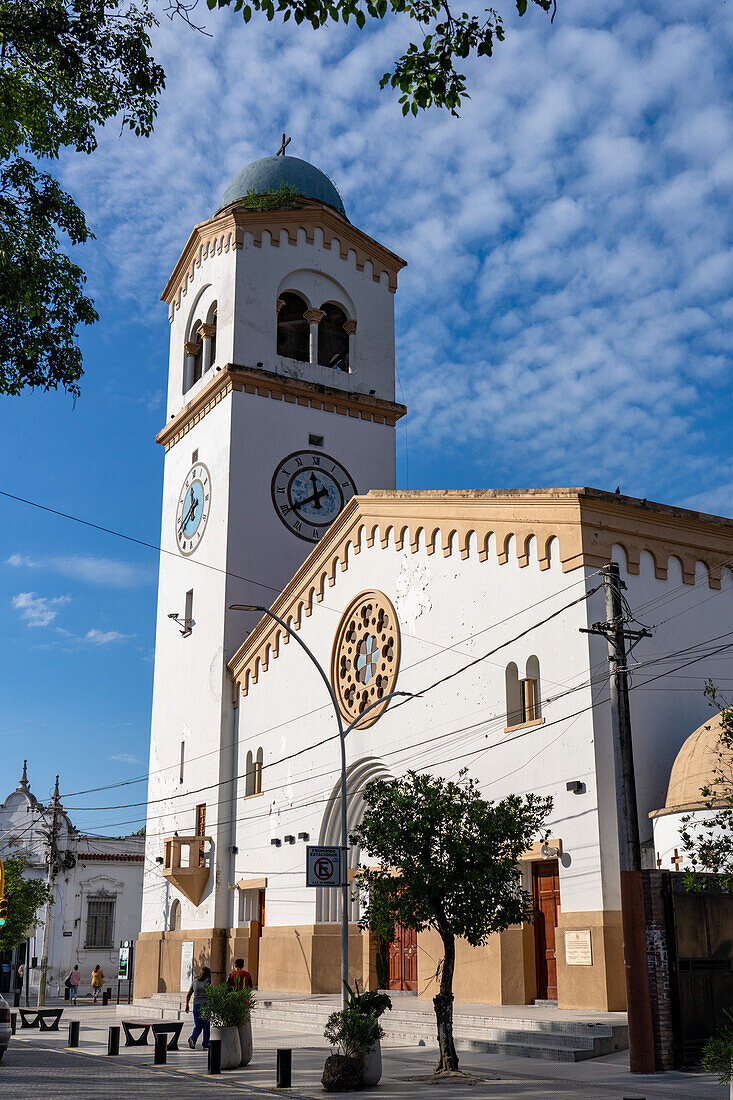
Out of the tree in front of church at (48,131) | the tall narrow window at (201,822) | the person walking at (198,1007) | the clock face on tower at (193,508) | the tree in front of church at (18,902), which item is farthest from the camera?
the tree in front of church at (18,902)

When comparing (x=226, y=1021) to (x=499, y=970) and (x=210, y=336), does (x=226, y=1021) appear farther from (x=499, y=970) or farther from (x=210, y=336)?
(x=210, y=336)

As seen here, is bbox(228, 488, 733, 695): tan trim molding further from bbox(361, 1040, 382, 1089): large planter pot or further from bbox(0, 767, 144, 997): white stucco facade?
bbox(0, 767, 144, 997): white stucco facade

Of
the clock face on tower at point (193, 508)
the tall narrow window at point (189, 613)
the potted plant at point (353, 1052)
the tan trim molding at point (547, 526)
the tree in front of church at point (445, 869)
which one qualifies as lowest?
the potted plant at point (353, 1052)

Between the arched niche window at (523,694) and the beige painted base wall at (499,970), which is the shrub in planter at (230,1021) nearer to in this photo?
the beige painted base wall at (499,970)

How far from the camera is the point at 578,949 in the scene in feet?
64.0

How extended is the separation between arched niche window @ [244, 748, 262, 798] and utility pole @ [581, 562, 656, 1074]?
1803 cm

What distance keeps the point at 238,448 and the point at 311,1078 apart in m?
24.5

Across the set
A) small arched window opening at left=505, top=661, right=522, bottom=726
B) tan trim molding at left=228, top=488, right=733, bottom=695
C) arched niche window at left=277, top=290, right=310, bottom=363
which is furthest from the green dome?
small arched window opening at left=505, top=661, right=522, bottom=726

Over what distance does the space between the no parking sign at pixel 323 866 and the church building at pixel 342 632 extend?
3613mm

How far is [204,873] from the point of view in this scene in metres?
34.0

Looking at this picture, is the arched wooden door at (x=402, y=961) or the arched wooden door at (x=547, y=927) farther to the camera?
the arched wooden door at (x=402, y=961)

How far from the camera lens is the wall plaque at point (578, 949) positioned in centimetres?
1928

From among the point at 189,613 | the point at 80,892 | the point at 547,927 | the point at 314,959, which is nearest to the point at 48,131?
the point at 547,927

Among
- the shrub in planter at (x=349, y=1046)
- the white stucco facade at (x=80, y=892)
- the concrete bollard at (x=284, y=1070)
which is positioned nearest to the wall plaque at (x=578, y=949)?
the shrub in planter at (x=349, y=1046)
